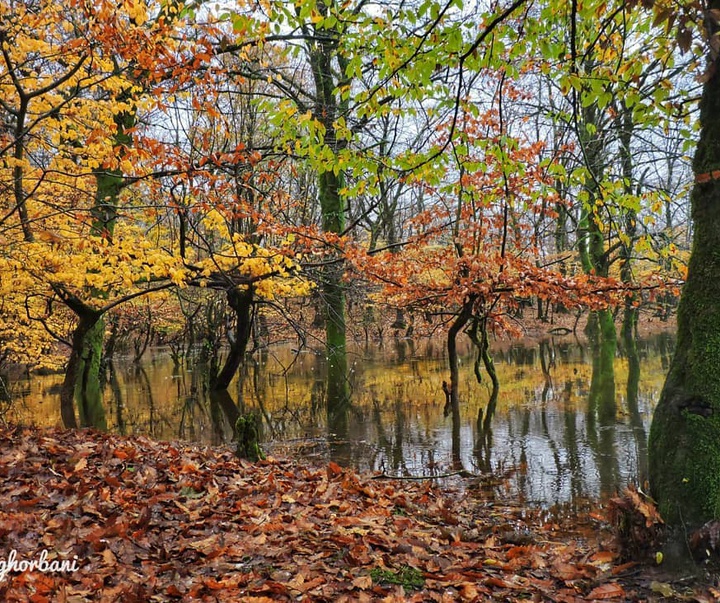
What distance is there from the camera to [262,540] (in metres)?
4.13

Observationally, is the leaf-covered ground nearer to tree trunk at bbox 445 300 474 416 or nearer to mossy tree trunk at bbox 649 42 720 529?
mossy tree trunk at bbox 649 42 720 529

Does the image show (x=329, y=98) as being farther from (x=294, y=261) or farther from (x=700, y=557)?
(x=700, y=557)

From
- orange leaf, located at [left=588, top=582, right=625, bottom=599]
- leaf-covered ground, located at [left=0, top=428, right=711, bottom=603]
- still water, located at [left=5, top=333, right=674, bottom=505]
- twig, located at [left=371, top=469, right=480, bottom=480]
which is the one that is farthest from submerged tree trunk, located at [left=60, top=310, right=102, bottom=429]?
orange leaf, located at [left=588, top=582, right=625, bottom=599]

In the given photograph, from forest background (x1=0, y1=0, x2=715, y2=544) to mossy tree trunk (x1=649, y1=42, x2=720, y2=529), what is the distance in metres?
0.24

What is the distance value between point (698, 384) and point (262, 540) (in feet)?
11.9

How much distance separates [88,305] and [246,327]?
4030mm

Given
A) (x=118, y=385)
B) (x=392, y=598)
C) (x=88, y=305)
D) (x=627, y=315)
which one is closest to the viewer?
(x=392, y=598)

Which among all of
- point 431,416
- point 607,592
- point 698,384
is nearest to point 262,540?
point 607,592

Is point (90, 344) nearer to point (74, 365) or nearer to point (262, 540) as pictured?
point (74, 365)

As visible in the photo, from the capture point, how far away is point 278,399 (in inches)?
623

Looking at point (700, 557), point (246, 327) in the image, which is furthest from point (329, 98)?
point (700, 557)

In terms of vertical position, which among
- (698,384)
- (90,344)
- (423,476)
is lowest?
(423,476)

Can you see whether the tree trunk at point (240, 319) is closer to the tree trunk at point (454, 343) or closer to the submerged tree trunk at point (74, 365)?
the submerged tree trunk at point (74, 365)

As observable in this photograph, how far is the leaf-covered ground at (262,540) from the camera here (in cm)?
335
